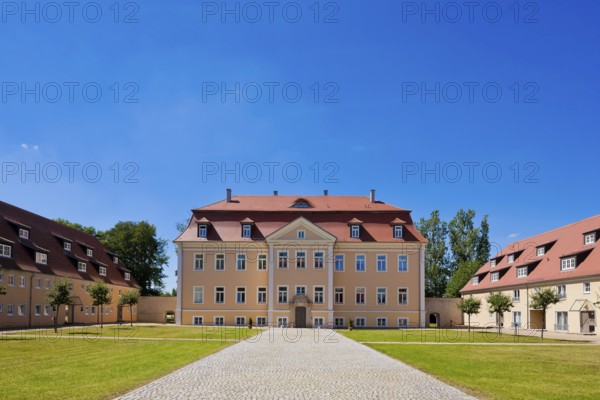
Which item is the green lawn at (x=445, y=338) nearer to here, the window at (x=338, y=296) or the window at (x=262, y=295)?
the window at (x=338, y=296)

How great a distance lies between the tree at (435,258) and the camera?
7975 centimetres

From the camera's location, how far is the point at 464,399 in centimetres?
1302

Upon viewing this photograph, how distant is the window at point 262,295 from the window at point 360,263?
347 inches

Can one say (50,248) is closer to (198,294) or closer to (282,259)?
(198,294)

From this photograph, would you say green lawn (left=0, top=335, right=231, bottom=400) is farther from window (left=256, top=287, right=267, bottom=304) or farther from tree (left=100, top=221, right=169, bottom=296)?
tree (left=100, top=221, right=169, bottom=296)

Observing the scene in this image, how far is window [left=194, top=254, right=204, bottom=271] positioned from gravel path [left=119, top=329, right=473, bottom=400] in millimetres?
32691

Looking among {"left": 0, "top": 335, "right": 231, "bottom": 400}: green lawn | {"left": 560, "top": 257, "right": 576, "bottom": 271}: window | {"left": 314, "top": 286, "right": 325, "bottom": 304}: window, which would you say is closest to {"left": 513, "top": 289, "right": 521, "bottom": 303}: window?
{"left": 560, "top": 257, "right": 576, "bottom": 271}: window

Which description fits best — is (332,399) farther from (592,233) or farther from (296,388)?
(592,233)

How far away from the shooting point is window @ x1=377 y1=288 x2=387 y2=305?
55.2m

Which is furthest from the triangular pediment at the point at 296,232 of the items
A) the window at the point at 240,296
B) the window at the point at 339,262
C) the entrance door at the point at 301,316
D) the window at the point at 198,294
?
the window at the point at 198,294

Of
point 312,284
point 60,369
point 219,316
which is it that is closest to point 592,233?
point 312,284

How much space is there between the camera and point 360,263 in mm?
55688

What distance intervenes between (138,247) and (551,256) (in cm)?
4685

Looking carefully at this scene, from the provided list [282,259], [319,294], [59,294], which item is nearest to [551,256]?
[319,294]
